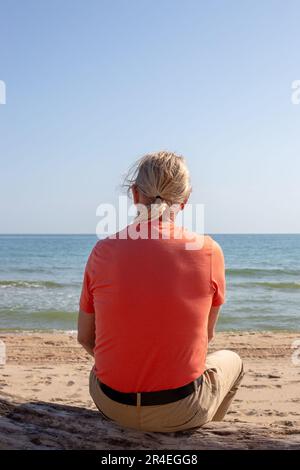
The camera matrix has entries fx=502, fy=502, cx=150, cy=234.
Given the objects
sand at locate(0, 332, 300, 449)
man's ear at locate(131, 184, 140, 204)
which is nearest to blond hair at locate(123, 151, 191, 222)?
man's ear at locate(131, 184, 140, 204)

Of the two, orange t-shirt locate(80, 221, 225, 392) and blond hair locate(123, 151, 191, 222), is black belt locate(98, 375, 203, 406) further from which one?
blond hair locate(123, 151, 191, 222)

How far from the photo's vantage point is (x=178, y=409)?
239 centimetres

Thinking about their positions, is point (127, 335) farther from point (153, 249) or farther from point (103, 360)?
point (153, 249)

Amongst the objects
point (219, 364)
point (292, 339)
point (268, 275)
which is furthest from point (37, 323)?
point (268, 275)

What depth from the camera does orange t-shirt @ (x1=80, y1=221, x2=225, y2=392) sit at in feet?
7.37

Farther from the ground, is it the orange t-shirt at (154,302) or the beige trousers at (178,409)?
the orange t-shirt at (154,302)

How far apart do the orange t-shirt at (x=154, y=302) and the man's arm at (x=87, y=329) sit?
6.7 inches

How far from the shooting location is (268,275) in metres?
21.1

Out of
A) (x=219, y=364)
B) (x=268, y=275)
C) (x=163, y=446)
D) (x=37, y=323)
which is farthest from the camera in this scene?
(x=268, y=275)

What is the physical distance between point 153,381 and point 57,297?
1174 centimetres

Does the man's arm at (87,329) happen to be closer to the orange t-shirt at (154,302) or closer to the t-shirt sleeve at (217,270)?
the orange t-shirt at (154,302)

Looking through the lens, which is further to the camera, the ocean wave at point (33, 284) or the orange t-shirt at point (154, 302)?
the ocean wave at point (33, 284)

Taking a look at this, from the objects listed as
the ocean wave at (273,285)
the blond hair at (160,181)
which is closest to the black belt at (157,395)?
the blond hair at (160,181)

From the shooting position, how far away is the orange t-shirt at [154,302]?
2.25 metres
